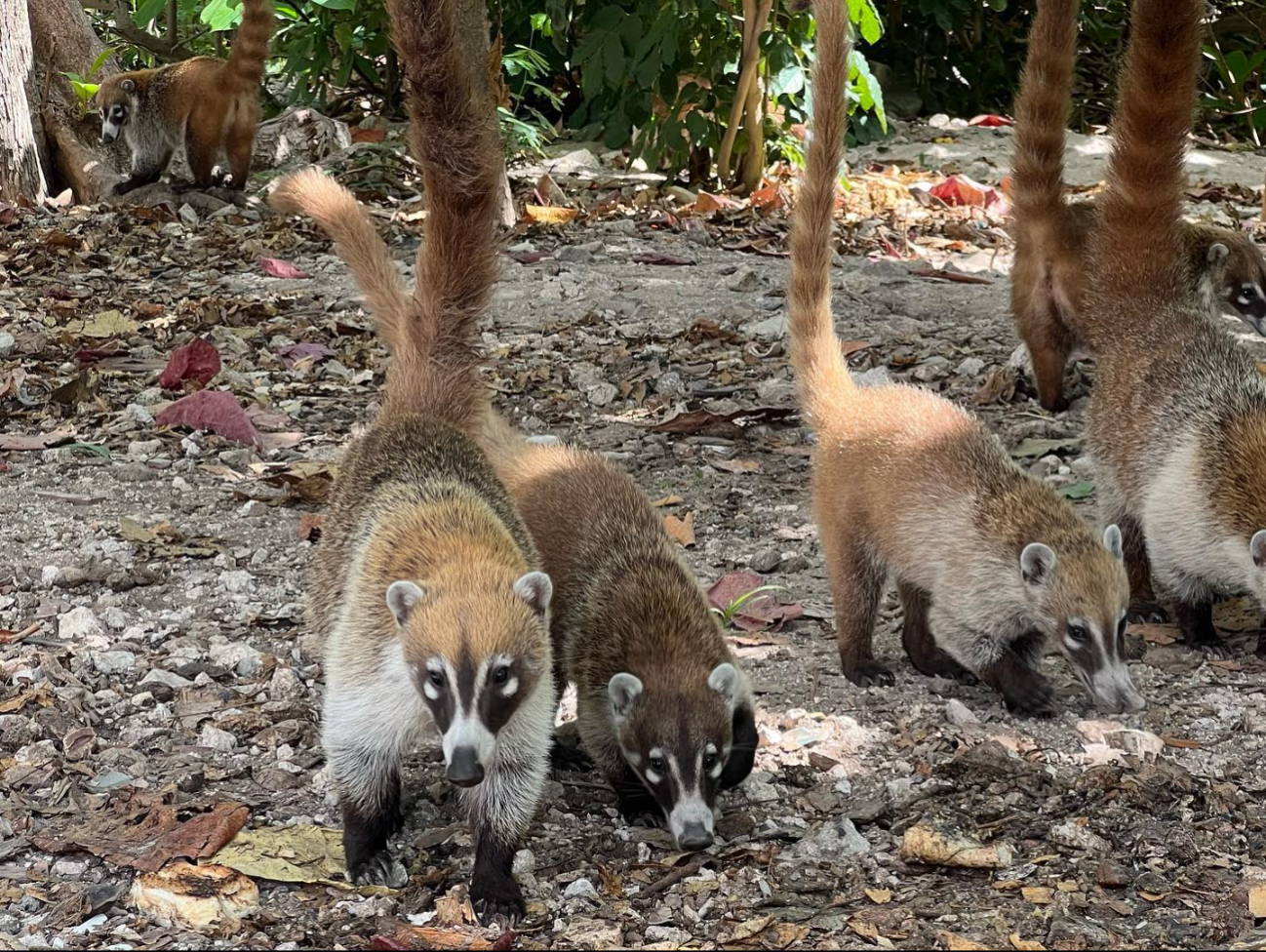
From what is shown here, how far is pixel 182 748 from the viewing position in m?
3.83

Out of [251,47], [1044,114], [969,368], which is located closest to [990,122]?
[969,368]

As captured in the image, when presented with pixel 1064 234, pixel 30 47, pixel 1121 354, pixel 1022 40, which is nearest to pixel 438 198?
pixel 1121 354

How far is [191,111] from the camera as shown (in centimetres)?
991

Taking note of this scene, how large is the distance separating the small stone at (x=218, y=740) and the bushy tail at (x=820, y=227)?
2.22m

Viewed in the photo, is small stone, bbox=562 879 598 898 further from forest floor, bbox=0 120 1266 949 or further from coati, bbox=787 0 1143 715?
coati, bbox=787 0 1143 715

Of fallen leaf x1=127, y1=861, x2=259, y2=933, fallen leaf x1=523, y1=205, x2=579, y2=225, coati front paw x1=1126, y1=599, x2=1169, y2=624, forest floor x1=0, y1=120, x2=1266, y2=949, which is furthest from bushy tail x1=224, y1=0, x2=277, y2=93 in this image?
fallen leaf x1=127, y1=861, x2=259, y2=933

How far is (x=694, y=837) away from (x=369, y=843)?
2.54ft

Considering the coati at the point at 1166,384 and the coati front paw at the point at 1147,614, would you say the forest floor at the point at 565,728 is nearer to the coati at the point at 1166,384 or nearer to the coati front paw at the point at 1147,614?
the coati front paw at the point at 1147,614

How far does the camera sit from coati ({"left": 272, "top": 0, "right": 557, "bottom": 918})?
3.18 meters

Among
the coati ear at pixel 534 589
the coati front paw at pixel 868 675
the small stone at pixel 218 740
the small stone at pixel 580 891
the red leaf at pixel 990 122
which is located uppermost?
the red leaf at pixel 990 122

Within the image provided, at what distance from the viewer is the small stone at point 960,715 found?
4.14 metres

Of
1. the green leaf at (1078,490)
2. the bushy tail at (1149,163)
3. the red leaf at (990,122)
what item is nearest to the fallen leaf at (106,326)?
the green leaf at (1078,490)

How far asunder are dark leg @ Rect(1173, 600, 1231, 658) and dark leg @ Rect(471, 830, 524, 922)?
254cm

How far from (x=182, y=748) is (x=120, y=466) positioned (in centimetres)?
208
